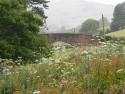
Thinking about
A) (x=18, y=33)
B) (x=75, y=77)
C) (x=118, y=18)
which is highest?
(x=118, y=18)

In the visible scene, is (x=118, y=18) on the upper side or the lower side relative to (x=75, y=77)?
upper

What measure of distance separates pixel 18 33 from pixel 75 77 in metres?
10.1

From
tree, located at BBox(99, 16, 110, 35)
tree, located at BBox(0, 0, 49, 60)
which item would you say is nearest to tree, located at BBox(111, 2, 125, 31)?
tree, located at BBox(99, 16, 110, 35)

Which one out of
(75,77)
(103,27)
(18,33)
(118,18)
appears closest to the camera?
(75,77)

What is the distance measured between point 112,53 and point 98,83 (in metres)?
2.44

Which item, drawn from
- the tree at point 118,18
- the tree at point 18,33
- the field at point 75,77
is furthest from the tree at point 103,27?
the tree at point 18,33

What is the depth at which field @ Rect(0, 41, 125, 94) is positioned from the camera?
8195 mm

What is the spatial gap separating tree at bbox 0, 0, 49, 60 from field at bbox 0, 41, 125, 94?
6429mm

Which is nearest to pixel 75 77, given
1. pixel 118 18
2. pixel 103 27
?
pixel 103 27

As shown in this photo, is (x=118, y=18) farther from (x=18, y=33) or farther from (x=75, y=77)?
(x=75, y=77)

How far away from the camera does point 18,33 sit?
744 inches

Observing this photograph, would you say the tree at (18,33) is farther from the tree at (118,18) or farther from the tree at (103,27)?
the tree at (118,18)

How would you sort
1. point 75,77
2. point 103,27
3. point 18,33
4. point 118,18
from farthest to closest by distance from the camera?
point 118,18, point 18,33, point 103,27, point 75,77

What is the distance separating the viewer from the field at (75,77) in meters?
8.20
